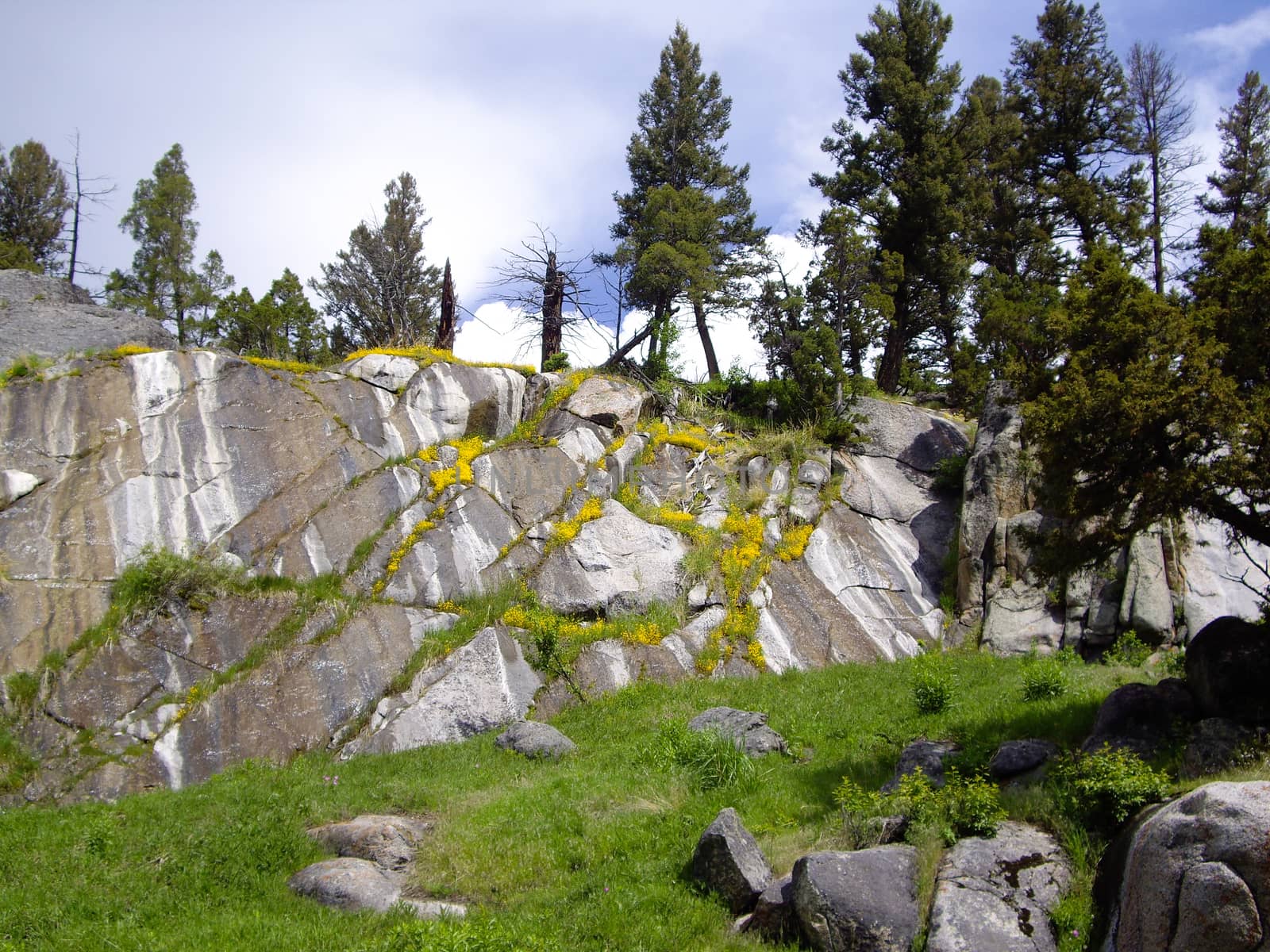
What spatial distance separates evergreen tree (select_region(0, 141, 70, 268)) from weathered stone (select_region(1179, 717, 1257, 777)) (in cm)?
3480

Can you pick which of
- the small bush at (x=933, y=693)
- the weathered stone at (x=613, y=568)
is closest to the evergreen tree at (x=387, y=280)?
the weathered stone at (x=613, y=568)

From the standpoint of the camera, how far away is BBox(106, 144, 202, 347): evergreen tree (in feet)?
98.2

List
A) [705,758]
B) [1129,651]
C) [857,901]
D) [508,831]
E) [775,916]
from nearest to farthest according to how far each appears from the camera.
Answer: [857,901]
[775,916]
[508,831]
[705,758]
[1129,651]

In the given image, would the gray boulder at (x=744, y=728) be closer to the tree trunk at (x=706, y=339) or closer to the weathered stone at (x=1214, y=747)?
the weathered stone at (x=1214, y=747)

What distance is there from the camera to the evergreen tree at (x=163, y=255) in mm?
29922

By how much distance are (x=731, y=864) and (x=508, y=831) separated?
2856mm

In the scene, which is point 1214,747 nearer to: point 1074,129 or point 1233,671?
point 1233,671

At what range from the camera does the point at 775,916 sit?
7734 millimetres

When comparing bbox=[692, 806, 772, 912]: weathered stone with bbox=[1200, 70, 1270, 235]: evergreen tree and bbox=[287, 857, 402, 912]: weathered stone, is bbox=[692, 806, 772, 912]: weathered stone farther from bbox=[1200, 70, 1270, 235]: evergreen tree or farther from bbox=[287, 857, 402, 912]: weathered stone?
A: bbox=[1200, 70, 1270, 235]: evergreen tree

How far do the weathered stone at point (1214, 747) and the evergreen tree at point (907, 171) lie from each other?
57.8 ft

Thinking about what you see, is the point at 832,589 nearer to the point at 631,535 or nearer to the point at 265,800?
the point at 631,535

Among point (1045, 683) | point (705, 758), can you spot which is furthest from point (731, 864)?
point (1045, 683)

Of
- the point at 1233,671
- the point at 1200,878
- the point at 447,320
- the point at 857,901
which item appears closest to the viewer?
the point at 1200,878

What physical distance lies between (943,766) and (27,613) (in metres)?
14.3
